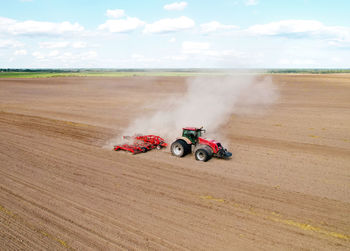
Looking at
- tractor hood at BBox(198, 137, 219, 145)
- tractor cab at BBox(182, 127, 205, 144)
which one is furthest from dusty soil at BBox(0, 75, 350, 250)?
tractor cab at BBox(182, 127, 205, 144)

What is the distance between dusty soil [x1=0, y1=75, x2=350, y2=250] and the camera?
8086mm

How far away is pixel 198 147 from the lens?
14.8 m

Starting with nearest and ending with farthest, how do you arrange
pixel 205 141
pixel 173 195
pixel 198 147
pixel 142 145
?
pixel 173 195 < pixel 198 147 < pixel 205 141 < pixel 142 145

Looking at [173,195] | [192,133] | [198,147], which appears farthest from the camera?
[192,133]

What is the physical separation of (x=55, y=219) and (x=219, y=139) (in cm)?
1300

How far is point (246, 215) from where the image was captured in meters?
9.26

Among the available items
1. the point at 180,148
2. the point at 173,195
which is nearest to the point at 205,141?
the point at 180,148

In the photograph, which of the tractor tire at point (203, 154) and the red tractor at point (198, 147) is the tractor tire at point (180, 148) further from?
the tractor tire at point (203, 154)

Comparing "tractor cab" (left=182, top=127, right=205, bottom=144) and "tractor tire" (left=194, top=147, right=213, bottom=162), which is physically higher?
"tractor cab" (left=182, top=127, right=205, bottom=144)

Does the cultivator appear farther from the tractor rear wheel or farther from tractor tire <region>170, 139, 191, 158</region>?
the tractor rear wheel

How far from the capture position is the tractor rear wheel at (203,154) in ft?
46.8

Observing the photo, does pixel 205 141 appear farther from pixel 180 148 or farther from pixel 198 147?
pixel 180 148

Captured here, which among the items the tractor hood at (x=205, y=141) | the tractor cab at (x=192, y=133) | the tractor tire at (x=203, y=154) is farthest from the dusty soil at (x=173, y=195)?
the tractor cab at (x=192, y=133)

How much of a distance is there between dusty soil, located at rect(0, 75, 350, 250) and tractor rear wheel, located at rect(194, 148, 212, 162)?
427 millimetres
